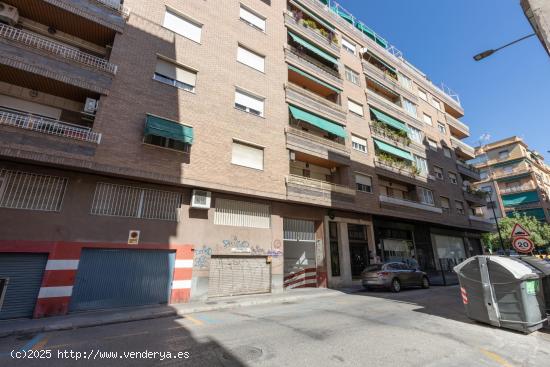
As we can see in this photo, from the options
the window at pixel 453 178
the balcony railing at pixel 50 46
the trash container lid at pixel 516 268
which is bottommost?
the trash container lid at pixel 516 268

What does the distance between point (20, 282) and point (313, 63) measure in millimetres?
18490

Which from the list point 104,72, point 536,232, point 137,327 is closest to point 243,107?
point 104,72

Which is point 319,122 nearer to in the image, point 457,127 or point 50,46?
point 50,46

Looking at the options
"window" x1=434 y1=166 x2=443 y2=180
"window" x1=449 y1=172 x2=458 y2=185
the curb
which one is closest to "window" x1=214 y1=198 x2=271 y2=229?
the curb

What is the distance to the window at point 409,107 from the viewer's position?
24625 millimetres

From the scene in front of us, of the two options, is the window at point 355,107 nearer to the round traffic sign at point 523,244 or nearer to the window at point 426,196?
the window at point 426,196

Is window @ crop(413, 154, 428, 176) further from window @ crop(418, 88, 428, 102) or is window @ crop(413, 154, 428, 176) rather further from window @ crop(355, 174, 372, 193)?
window @ crop(418, 88, 428, 102)

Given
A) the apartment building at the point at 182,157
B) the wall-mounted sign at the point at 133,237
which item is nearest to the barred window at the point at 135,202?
the apartment building at the point at 182,157

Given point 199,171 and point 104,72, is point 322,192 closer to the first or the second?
point 199,171

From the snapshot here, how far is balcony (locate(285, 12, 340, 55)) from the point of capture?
58.4 feet

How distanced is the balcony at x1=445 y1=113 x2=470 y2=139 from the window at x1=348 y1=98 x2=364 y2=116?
1563 centimetres

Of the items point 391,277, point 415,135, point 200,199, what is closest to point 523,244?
point 391,277

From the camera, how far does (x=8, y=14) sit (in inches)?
377

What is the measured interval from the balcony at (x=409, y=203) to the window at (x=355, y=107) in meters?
6.55
